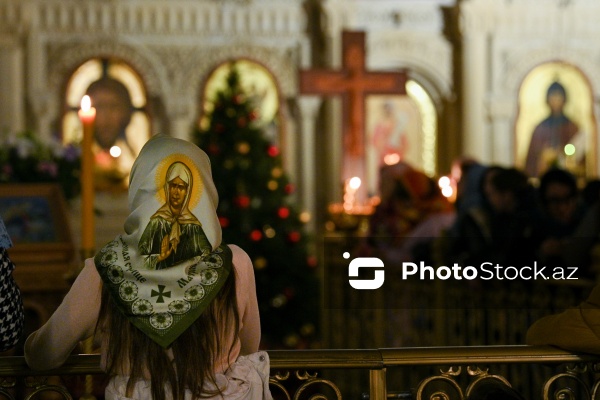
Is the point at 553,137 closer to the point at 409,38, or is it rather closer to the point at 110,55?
the point at 409,38

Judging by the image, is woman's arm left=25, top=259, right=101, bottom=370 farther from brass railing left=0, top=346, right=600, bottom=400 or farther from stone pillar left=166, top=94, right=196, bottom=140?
stone pillar left=166, top=94, right=196, bottom=140

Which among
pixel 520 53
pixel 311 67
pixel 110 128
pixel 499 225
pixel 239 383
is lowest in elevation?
pixel 239 383

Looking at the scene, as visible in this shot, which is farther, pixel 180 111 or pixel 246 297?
pixel 180 111

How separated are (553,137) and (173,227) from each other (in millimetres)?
11666

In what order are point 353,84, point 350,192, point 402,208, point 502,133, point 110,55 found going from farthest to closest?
point 502,133, point 110,55, point 353,84, point 350,192, point 402,208

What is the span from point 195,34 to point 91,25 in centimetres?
122

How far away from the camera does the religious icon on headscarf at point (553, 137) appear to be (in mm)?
13336

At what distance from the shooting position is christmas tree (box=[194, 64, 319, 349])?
30.5 feet

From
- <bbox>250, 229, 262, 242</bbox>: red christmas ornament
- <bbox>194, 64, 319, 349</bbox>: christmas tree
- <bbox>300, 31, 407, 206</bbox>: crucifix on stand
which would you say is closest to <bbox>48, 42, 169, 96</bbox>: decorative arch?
<bbox>300, 31, 407, 206</bbox>: crucifix on stand

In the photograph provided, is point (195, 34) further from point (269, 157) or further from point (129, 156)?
point (269, 157)

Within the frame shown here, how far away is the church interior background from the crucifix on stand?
2.06 meters

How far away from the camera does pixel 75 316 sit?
7.41 ft

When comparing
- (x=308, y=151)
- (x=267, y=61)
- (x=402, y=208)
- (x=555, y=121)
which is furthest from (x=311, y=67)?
(x=402, y=208)

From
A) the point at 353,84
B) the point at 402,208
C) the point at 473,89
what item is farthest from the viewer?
the point at 473,89
